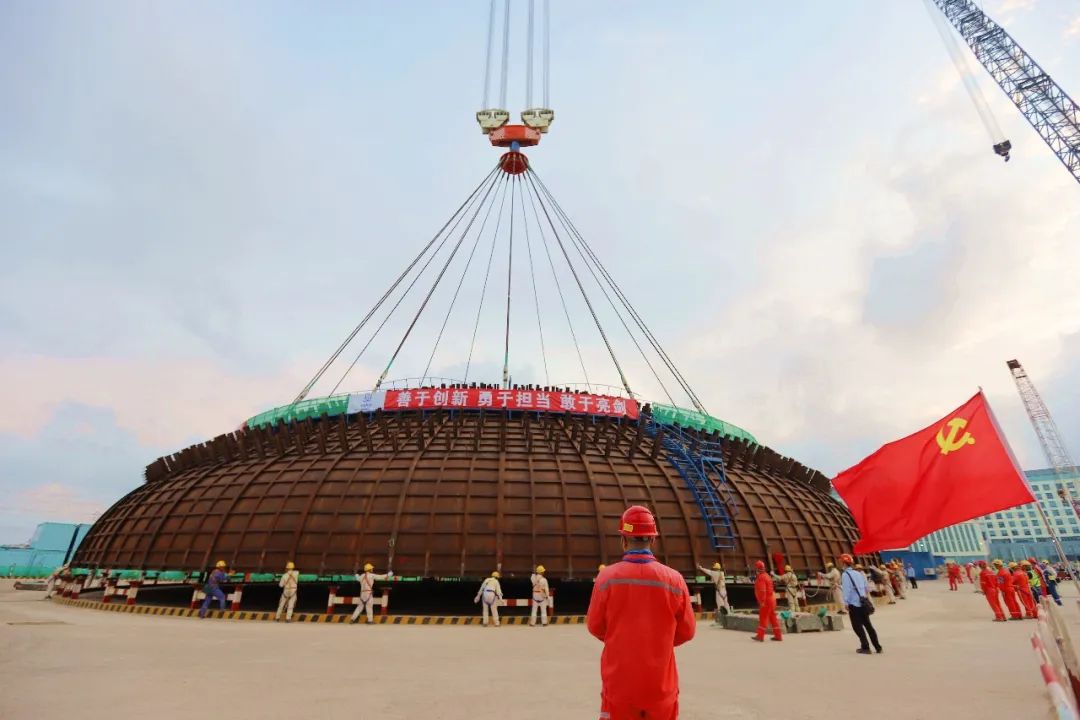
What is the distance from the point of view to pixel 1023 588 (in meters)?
20.1

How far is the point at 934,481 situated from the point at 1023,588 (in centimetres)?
1233

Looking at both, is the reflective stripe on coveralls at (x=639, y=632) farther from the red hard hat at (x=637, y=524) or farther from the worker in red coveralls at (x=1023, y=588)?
the worker in red coveralls at (x=1023, y=588)

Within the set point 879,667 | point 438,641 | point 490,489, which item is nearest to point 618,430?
point 490,489

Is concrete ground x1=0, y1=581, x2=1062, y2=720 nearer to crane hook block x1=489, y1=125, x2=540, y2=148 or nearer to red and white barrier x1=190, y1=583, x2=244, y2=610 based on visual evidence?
red and white barrier x1=190, y1=583, x2=244, y2=610

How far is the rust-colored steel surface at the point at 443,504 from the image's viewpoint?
22953 mm

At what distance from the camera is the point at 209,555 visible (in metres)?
24.4

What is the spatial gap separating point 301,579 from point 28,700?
14595 millimetres

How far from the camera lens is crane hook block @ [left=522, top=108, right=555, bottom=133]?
120ft

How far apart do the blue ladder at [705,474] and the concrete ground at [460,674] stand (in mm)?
7459

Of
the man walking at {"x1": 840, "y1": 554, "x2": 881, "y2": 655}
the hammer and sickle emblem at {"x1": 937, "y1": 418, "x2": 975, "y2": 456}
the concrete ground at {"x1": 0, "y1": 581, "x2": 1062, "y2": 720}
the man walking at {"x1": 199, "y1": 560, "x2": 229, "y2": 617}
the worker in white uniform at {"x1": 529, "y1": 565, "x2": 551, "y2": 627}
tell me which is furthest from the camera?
the man walking at {"x1": 199, "y1": 560, "x2": 229, "y2": 617}

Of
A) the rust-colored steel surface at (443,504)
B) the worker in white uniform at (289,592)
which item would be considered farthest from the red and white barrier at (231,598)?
the worker in white uniform at (289,592)

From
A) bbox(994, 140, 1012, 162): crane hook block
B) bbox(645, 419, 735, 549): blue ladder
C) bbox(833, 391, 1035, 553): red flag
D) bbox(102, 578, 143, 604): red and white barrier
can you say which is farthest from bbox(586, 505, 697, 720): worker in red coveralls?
bbox(994, 140, 1012, 162): crane hook block

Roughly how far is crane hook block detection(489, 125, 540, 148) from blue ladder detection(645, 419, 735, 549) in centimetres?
2081

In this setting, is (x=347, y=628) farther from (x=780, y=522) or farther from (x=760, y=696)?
(x=780, y=522)
